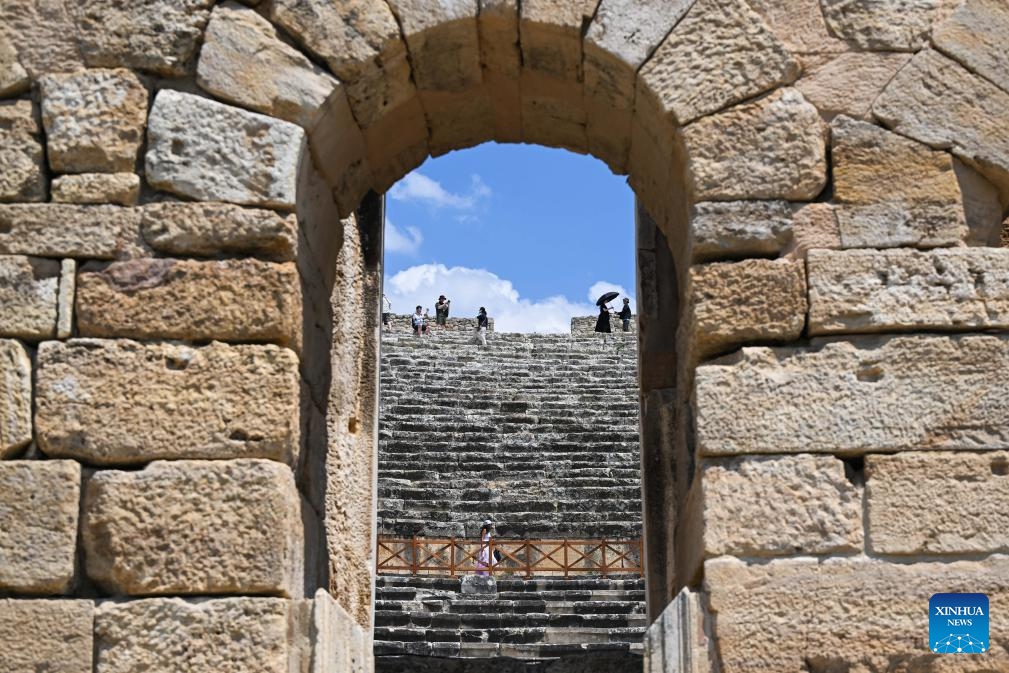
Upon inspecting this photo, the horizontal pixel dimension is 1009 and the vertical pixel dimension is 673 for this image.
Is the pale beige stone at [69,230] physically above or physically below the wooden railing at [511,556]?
above

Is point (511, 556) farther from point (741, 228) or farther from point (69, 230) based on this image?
point (69, 230)

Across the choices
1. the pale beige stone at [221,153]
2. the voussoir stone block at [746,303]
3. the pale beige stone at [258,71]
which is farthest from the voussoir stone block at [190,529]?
the voussoir stone block at [746,303]

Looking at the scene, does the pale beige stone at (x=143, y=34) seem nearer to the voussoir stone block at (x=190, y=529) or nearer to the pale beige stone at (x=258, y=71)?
the pale beige stone at (x=258, y=71)

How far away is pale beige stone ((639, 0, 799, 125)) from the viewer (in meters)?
5.76

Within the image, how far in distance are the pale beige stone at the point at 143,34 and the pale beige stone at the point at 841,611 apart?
2.98 meters

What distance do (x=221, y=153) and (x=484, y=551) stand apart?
35.1 ft

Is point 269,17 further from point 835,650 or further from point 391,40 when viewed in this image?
point 835,650

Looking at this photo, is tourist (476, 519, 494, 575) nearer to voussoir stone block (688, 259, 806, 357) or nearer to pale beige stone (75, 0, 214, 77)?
voussoir stone block (688, 259, 806, 357)

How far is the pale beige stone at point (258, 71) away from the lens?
5707 mm

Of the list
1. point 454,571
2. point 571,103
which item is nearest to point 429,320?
point 454,571

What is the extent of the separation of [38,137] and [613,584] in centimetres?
1045

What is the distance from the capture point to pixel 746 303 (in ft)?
18.3

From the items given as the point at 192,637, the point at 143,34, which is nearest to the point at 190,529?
the point at 192,637

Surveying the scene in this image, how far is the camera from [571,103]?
6551 mm
